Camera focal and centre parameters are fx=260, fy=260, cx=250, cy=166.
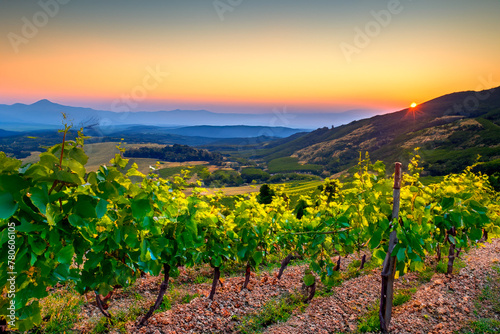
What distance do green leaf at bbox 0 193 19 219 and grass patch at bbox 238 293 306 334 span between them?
16.8 feet

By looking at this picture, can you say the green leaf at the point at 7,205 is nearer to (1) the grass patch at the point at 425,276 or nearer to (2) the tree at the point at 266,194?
(1) the grass patch at the point at 425,276

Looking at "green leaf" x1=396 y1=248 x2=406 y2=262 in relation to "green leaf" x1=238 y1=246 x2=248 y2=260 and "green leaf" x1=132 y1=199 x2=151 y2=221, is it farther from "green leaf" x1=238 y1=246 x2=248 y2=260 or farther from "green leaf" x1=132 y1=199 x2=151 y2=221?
"green leaf" x1=132 y1=199 x2=151 y2=221

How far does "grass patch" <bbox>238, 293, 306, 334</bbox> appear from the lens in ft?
19.1

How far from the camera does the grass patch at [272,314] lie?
581 centimetres

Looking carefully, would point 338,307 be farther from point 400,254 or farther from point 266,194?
point 266,194

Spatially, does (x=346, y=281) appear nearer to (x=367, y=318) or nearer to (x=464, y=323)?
(x=367, y=318)

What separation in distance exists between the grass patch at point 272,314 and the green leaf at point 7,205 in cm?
512

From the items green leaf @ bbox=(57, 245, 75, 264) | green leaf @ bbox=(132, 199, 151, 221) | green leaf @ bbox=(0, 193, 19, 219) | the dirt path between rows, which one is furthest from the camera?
the dirt path between rows

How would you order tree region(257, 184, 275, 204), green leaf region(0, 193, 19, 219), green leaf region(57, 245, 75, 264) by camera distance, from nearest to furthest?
1. green leaf region(0, 193, 19, 219)
2. green leaf region(57, 245, 75, 264)
3. tree region(257, 184, 275, 204)

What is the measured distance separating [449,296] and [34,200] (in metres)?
8.70

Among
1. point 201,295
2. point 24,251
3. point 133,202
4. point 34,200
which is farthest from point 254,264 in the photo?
point 34,200

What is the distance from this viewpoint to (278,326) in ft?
18.9

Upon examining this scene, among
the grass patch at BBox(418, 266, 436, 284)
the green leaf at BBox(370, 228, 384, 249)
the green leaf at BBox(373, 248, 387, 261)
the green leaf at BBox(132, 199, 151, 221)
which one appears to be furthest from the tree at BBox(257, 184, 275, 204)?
the green leaf at BBox(132, 199, 151, 221)

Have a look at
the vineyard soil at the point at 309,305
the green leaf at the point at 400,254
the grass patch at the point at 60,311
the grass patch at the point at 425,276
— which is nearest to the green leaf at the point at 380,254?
the green leaf at the point at 400,254
